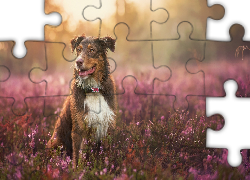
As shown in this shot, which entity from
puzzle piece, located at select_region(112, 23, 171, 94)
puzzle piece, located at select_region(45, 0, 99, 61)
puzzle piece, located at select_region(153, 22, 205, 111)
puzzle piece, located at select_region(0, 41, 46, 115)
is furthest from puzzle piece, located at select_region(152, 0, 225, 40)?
puzzle piece, located at select_region(0, 41, 46, 115)

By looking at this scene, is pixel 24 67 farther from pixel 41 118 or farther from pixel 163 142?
pixel 163 142

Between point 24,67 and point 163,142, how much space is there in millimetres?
3319

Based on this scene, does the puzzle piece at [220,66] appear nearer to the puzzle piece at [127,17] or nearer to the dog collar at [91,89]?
the puzzle piece at [127,17]

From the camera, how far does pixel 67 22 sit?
6055 millimetres

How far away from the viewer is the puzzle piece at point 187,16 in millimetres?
6004

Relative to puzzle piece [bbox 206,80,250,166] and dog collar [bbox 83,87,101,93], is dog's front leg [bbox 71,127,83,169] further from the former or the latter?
puzzle piece [bbox 206,80,250,166]

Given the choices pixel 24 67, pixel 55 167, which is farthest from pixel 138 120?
pixel 24 67

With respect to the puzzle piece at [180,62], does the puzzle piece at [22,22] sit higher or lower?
higher

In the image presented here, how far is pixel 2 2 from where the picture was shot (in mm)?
6320

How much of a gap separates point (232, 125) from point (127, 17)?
9.46 ft

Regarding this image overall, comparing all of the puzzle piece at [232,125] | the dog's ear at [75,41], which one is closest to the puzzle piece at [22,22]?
the dog's ear at [75,41]

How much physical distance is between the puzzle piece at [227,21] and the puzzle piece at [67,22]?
2121 mm

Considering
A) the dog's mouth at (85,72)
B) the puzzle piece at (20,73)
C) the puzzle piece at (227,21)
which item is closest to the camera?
the puzzle piece at (227,21)

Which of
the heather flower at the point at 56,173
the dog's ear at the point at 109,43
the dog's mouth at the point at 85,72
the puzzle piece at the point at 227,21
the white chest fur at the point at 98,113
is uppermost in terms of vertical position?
Result: the puzzle piece at the point at 227,21
